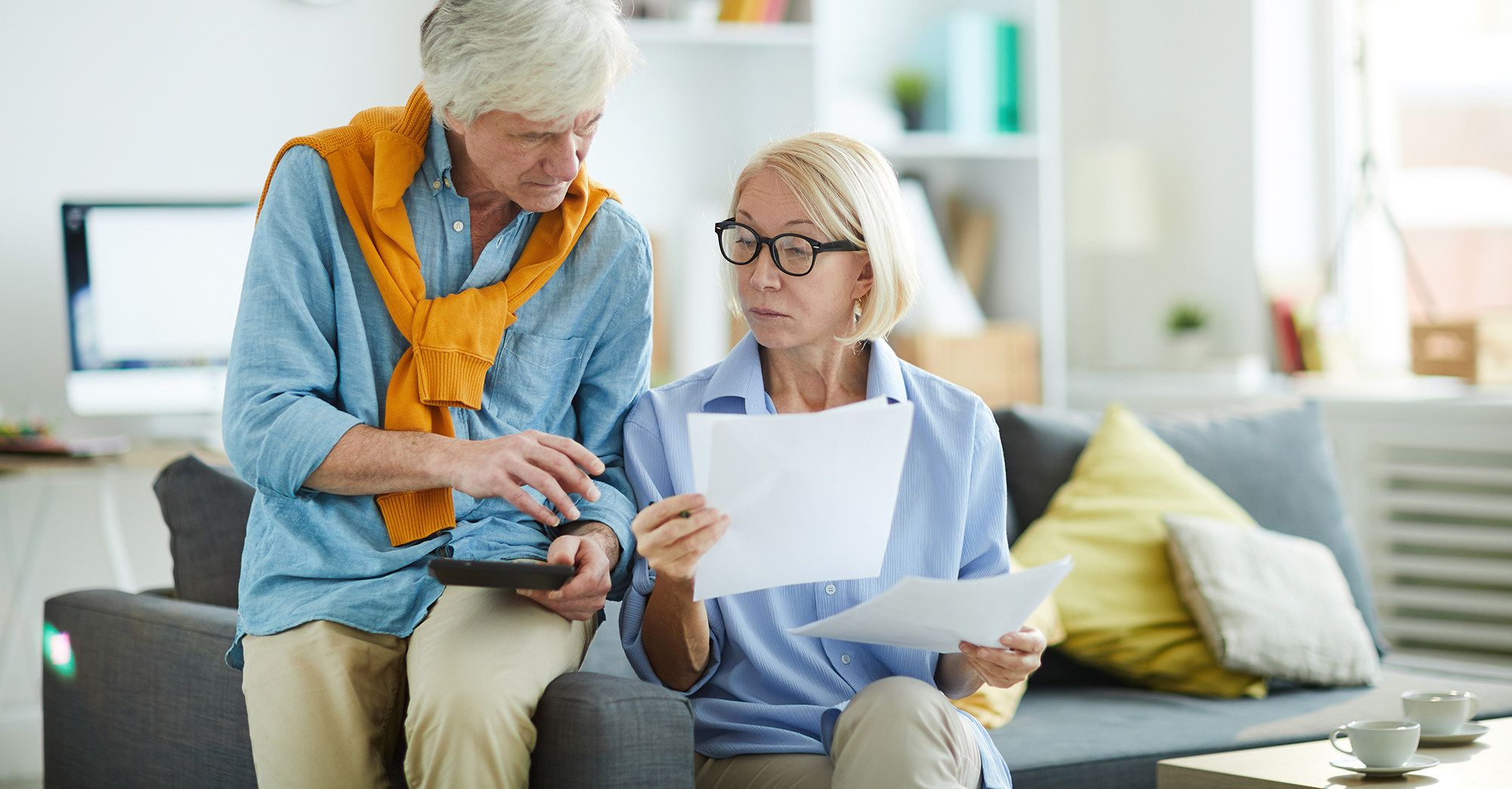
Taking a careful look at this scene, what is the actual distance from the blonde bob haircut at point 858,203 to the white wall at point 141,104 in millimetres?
1951

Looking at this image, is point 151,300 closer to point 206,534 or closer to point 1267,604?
point 206,534

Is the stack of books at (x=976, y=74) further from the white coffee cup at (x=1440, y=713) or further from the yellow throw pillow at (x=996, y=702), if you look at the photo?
the white coffee cup at (x=1440, y=713)

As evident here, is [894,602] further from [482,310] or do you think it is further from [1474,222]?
[1474,222]

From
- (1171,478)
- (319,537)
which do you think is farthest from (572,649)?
(1171,478)

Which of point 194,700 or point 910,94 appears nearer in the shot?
point 194,700

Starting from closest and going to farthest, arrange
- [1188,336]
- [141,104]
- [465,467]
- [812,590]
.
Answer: [465,467]
[812,590]
[141,104]
[1188,336]

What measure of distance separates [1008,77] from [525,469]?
9.19 feet

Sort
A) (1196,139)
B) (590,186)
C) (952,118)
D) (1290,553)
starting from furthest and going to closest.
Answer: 1. (1196,139)
2. (952,118)
3. (1290,553)
4. (590,186)

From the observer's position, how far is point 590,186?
1.53 metres

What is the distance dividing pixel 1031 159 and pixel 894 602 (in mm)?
2820

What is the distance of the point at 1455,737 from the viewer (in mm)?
1547

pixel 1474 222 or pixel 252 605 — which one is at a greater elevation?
pixel 1474 222

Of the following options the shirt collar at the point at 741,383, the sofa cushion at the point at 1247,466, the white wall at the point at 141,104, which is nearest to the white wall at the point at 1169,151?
the sofa cushion at the point at 1247,466

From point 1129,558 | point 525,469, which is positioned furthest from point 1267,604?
point 525,469
